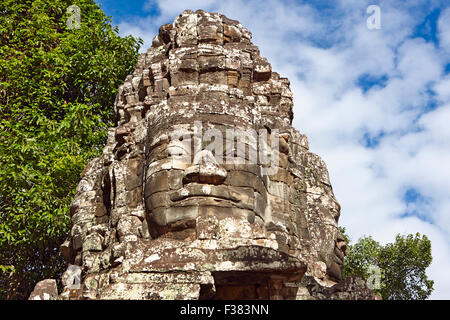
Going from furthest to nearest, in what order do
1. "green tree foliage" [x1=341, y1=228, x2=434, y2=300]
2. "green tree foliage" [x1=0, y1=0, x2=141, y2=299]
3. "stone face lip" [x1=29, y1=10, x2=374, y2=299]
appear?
"green tree foliage" [x1=341, y1=228, x2=434, y2=300]
"green tree foliage" [x1=0, y1=0, x2=141, y2=299]
"stone face lip" [x1=29, y1=10, x2=374, y2=299]

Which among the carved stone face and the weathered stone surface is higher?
the carved stone face

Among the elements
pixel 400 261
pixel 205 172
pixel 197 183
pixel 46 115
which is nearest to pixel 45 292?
pixel 197 183

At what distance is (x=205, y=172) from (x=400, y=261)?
15.9 m

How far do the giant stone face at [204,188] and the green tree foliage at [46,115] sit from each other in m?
4.03

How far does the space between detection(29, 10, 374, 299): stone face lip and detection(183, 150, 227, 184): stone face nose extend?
0.01 m

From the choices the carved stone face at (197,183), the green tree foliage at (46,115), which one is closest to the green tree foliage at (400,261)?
the green tree foliage at (46,115)

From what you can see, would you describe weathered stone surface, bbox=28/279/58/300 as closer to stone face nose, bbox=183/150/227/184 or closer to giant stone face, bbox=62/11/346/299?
giant stone face, bbox=62/11/346/299

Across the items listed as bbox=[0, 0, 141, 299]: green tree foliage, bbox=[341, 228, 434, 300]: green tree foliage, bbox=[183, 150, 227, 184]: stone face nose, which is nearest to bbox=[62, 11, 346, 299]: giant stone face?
bbox=[183, 150, 227, 184]: stone face nose

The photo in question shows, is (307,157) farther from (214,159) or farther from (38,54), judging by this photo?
(38,54)

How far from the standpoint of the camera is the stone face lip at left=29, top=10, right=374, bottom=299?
7.08m

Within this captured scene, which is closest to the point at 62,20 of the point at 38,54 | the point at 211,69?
the point at 38,54

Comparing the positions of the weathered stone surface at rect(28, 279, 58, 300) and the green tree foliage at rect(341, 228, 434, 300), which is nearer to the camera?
the weathered stone surface at rect(28, 279, 58, 300)

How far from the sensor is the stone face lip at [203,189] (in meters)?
7.08

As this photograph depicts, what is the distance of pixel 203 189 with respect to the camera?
7875mm
